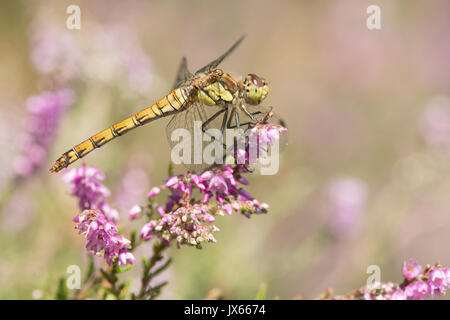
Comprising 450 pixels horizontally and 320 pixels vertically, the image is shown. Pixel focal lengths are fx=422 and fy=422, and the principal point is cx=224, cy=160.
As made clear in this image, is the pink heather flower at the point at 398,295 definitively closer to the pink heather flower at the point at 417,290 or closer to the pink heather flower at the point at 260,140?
the pink heather flower at the point at 417,290

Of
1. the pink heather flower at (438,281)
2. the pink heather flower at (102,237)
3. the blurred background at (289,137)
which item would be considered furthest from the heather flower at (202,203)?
the pink heather flower at (438,281)

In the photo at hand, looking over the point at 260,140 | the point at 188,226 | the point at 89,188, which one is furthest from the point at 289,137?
the point at 89,188

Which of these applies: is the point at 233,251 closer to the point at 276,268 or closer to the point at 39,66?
the point at 276,268

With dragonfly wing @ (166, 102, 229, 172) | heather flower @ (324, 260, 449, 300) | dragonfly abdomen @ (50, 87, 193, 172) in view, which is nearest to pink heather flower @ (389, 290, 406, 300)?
heather flower @ (324, 260, 449, 300)

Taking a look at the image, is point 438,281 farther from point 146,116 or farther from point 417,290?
point 146,116

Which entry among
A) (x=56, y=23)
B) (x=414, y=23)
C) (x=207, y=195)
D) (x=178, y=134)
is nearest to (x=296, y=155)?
(x=414, y=23)

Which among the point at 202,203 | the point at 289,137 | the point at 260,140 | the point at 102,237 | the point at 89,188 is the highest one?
the point at 289,137

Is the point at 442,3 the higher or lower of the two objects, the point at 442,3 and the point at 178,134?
the higher

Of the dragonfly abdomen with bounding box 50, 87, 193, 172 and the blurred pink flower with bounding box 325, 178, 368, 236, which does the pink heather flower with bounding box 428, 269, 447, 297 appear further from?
the blurred pink flower with bounding box 325, 178, 368, 236
